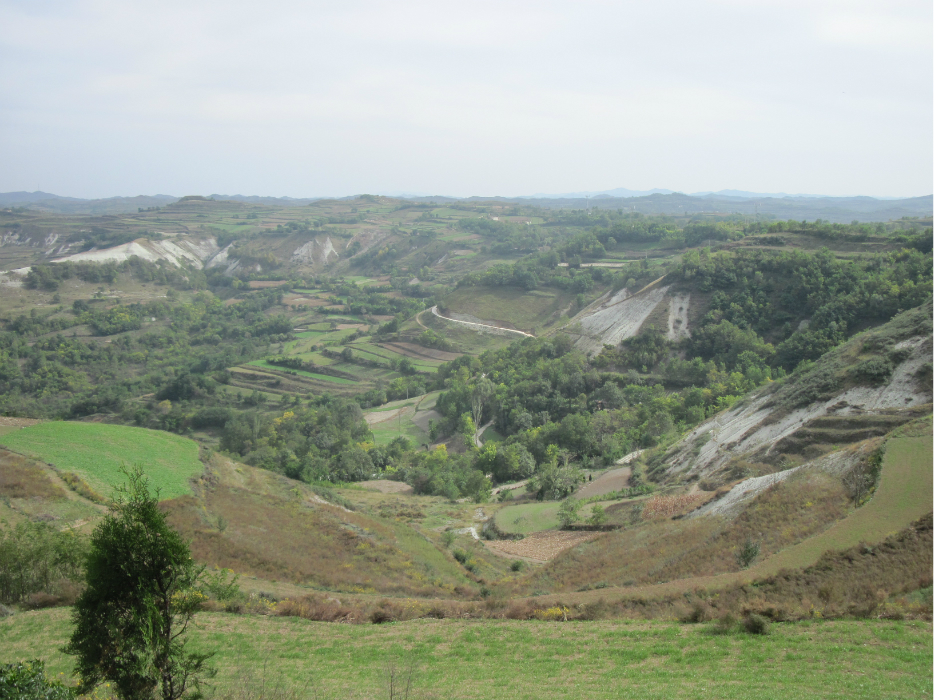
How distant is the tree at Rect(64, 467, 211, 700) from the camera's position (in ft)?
26.1

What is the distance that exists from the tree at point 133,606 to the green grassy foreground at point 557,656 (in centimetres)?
307

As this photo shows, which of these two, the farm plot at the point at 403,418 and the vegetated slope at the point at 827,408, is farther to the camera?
the farm plot at the point at 403,418

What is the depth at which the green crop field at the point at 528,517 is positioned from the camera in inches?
1161

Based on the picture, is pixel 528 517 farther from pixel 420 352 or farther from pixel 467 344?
pixel 420 352

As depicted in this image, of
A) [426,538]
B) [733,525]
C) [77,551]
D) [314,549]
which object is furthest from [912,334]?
[77,551]

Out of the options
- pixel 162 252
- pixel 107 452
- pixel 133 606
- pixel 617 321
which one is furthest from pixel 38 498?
pixel 162 252

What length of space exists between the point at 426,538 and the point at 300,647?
1304 cm

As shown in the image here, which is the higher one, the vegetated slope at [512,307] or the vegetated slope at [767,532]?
the vegetated slope at [512,307]

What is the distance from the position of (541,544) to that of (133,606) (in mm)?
21333

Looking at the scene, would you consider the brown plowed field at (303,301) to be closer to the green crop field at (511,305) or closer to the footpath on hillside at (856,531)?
the green crop field at (511,305)

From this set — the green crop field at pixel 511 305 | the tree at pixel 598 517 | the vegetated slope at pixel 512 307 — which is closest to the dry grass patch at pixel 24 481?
the tree at pixel 598 517

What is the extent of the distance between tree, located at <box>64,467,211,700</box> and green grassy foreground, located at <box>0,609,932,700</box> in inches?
121

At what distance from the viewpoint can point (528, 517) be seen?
1217 inches

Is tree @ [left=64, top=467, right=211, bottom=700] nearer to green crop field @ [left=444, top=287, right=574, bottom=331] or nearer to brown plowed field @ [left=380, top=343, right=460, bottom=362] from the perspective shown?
brown plowed field @ [left=380, top=343, right=460, bottom=362]
